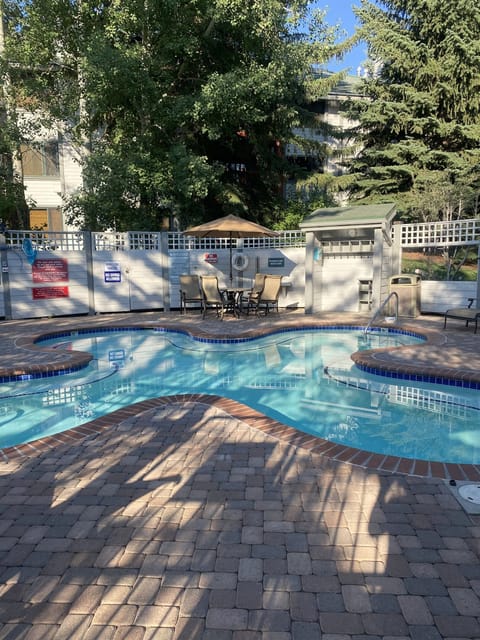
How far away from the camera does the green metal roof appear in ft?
38.3

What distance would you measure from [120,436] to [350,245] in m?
10.3

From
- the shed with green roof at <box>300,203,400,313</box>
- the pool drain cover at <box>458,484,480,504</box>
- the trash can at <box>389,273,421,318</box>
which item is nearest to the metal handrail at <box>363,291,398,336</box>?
the trash can at <box>389,273,421,318</box>

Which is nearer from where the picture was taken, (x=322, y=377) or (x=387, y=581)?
(x=387, y=581)

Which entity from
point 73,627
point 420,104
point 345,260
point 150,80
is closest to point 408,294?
point 345,260

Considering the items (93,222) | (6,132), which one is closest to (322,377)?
(93,222)

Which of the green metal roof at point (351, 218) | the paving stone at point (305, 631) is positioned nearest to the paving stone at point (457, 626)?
the paving stone at point (305, 631)

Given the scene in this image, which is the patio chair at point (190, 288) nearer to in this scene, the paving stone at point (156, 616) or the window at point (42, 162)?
the paving stone at point (156, 616)

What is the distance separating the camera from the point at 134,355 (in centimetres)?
892

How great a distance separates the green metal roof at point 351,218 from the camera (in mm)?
11664

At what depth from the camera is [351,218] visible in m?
12.0

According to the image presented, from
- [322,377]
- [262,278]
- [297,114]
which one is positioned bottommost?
[322,377]

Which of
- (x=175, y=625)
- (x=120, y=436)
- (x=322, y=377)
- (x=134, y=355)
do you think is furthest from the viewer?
(x=134, y=355)

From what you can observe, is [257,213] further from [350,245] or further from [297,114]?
[350,245]

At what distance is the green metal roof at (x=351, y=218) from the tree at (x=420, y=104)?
20.5 ft
